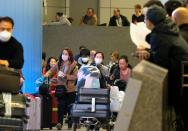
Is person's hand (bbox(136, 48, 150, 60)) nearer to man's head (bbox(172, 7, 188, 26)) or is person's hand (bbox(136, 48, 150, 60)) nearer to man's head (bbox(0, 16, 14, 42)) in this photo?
man's head (bbox(172, 7, 188, 26))

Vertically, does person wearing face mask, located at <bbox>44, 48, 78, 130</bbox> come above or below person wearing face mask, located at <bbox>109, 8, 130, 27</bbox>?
below

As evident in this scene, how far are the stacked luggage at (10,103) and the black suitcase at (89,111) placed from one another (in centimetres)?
390

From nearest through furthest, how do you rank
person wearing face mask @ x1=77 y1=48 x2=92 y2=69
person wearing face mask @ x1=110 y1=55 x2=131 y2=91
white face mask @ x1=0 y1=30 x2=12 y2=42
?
white face mask @ x1=0 y1=30 x2=12 y2=42, person wearing face mask @ x1=110 y1=55 x2=131 y2=91, person wearing face mask @ x1=77 y1=48 x2=92 y2=69

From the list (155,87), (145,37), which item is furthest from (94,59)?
(155,87)

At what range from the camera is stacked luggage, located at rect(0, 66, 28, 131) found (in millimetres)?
7719

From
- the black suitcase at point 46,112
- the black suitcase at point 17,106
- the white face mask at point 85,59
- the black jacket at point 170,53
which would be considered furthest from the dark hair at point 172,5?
the white face mask at point 85,59

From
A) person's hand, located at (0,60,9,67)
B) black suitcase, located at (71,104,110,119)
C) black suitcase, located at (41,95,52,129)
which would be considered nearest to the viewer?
person's hand, located at (0,60,9,67)

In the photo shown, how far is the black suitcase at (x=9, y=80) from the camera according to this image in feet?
25.2

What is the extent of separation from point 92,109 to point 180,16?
5.22 m

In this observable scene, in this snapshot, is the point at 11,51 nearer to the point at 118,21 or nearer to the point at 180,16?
the point at 180,16

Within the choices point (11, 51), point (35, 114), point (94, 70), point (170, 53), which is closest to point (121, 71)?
point (94, 70)

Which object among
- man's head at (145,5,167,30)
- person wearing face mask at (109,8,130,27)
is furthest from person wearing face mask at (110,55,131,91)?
man's head at (145,5,167,30)

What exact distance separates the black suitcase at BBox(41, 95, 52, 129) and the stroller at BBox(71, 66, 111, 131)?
5.86ft

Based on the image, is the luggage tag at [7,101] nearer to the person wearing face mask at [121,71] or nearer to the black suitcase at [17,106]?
the black suitcase at [17,106]
